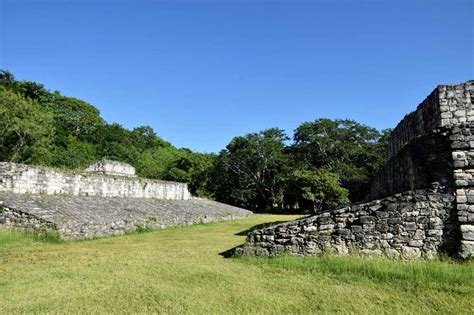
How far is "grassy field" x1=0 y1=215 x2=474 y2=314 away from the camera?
4.84 metres

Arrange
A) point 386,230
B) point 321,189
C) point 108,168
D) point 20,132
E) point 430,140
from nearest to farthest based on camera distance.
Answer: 1. point 386,230
2. point 430,140
3. point 108,168
4. point 20,132
5. point 321,189

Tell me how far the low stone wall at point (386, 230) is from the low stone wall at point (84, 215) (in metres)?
7.64

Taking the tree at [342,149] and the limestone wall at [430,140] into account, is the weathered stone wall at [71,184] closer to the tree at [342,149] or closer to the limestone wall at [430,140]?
the limestone wall at [430,140]

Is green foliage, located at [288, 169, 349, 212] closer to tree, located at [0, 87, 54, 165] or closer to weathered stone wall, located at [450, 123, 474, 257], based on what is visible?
tree, located at [0, 87, 54, 165]

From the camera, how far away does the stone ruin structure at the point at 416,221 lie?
287 inches

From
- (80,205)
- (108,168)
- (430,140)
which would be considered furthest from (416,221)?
(108,168)

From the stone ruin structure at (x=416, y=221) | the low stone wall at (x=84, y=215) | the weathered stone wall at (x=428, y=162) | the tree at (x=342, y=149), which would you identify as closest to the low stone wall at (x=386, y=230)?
the stone ruin structure at (x=416, y=221)

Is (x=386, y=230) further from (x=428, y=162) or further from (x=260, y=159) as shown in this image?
(x=260, y=159)

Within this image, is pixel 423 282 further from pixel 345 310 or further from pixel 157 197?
pixel 157 197

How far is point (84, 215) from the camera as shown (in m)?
13.8

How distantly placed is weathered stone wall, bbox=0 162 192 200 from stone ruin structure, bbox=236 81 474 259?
11357 millimetres

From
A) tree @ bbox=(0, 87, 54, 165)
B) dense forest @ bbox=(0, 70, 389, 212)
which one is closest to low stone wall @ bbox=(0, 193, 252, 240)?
tree @ bbox=(0, 87, 54, 165)

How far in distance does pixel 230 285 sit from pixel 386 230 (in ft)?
12.4

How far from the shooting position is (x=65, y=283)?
5988 mm
